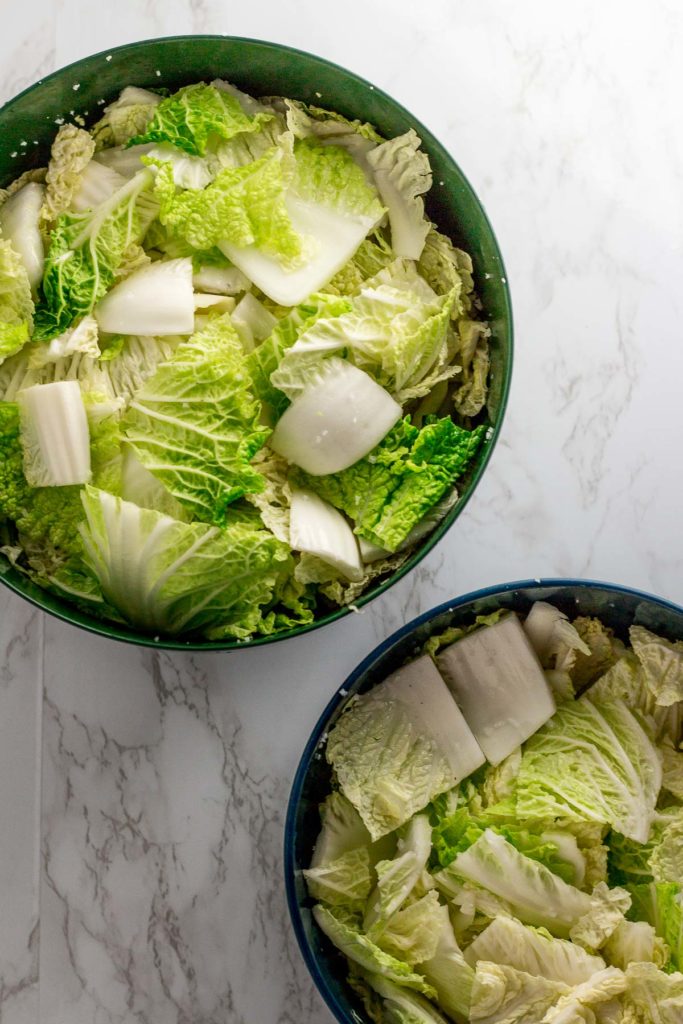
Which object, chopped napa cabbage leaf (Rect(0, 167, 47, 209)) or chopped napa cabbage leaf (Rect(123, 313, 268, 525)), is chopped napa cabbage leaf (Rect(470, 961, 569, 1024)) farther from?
chopped napa cabbage leaf (Rect(0, 167, 47, 209))

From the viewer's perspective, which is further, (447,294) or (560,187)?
(560,187)

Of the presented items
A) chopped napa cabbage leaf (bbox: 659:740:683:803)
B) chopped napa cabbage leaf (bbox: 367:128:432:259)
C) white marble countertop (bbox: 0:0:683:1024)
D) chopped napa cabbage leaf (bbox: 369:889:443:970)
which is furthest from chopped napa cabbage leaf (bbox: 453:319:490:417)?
chopped napa cabbage leaf (bbox: 369:889:443:970)

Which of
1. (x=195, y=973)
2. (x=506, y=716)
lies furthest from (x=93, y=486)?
(x=195, y=973)

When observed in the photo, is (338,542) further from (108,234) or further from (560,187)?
(560,187)

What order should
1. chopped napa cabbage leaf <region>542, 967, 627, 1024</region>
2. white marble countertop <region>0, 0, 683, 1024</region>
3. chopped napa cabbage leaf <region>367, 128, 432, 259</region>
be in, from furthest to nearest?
white marble countertop <region>0, 0, 683, 1024</region> → chopped napa cabbage leaf <region>367, 128, 432, 259</region> → chopped napa cabbage leaf <region>542, 967, 627, 1024</region>

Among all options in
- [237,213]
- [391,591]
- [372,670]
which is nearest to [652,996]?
[372,670]
